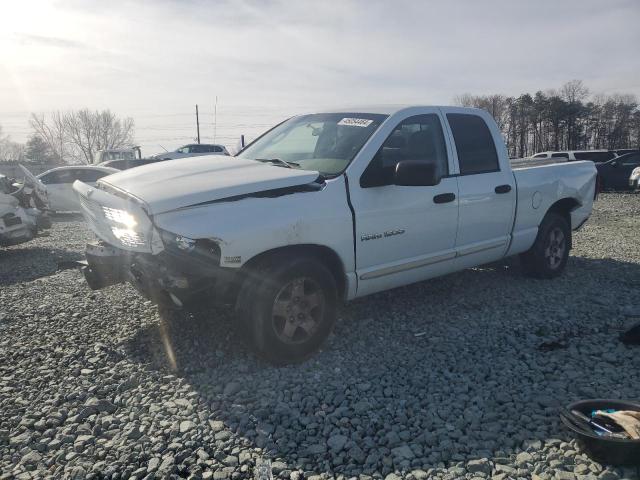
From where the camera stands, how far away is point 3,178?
8.70 meters

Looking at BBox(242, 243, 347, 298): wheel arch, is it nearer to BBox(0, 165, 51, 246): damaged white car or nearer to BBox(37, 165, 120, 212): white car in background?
BBox(0, 165, 51, 246): damaged white car

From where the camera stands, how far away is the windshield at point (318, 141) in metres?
4.20

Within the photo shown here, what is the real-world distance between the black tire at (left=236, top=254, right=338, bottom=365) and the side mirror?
3.17ft

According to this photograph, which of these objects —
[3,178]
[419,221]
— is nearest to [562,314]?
[419,221]

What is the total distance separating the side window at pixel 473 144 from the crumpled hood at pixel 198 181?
72.7 inches

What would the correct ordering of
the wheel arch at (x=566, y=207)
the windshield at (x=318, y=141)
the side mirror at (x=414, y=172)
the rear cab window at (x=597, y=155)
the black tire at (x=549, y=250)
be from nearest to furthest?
1. the side mirror at (x=414, y=172)
2. the windshield at (x=318, y=141)
3. the black tire at (x=549, y=250)
4. the wheel arch at (x=566, y=207)
5. the rear cab window at (x=597, y=155)

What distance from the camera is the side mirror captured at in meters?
3.90

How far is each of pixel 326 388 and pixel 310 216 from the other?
1.26 metres

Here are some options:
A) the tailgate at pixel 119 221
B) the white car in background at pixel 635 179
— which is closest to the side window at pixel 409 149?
the tailgate at pixel 119 221

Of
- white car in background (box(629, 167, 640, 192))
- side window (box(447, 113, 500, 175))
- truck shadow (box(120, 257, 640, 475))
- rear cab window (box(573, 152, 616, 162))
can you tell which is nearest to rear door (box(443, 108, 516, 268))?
side window (box(447, 113, 500, 175))

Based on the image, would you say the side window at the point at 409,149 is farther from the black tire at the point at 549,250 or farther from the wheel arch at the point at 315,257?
the black tire at the point at 549,250

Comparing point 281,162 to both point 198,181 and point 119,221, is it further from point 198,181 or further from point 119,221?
point 119,221

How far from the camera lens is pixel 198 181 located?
365 centimetres

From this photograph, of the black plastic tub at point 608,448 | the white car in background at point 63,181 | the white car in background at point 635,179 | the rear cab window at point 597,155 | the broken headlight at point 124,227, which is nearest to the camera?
the black plastic tub at point 608,448
